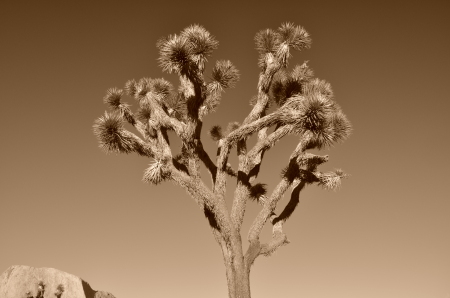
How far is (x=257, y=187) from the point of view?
9414mm

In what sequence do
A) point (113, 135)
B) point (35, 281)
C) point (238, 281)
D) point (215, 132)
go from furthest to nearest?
1. point (35, 281)
2. point (215, 132)
3. point (113, 135)
4. point (238, 281)

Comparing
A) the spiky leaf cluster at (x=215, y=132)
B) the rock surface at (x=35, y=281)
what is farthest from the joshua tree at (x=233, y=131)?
the rock surface at (x=35, y=281)

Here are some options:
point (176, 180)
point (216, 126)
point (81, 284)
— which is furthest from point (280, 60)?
point (81, 284)

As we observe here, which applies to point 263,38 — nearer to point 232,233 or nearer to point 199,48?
point 199,48

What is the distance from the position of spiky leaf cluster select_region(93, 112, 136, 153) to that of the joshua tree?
0.8 inches

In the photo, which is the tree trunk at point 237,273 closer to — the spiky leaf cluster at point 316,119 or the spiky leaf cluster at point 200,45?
the spiky leaf cluster at point 316,119

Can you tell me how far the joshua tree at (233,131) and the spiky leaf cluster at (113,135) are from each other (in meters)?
0.02

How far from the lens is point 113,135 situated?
29.7 feet

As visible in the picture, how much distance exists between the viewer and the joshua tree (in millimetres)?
8242

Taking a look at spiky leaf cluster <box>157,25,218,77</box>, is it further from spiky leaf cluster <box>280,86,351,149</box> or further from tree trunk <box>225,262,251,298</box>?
tree trunk <box>225,262,251,298</box>

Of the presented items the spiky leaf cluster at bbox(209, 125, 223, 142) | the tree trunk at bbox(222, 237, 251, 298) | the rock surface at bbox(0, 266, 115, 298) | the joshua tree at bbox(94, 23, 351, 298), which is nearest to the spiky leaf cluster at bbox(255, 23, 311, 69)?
the joshua tree at bbox(94, 23, 351, 298)

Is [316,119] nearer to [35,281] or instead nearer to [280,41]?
[280,41]

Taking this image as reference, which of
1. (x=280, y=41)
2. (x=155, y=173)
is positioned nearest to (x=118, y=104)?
(x=155, y=173)

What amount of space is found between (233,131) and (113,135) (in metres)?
2.53
